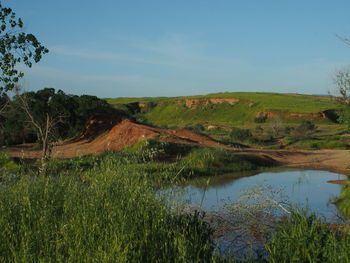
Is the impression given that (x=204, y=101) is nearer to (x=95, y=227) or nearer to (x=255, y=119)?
(x=255, y=119)

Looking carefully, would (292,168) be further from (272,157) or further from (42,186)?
(42,186)

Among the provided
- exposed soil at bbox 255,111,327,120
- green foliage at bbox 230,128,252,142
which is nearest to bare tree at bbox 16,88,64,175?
green foliage at bbox 230,128,252,142

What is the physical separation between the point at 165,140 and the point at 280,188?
13.0 meters

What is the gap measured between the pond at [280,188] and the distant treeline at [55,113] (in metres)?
17.7

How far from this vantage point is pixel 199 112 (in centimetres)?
9331

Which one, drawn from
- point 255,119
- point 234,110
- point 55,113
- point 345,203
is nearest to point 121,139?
point 55,113

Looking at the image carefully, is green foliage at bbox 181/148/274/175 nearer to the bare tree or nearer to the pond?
the pond

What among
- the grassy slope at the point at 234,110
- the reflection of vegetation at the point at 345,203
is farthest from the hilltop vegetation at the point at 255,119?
the reflection of vegetation at the point at 345,203

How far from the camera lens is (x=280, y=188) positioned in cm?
1755

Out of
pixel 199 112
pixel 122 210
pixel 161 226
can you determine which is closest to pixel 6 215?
pixel 122 210

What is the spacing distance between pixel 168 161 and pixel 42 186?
1730cm

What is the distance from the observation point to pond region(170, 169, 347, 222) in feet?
45.7

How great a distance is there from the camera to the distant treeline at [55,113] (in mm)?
35375

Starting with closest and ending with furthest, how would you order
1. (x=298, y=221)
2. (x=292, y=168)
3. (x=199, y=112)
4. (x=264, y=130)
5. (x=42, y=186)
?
(x=298, y=221), (x=42, y=186), (x=292, y=168), (x=264, y=130), (x=199, y=112)
